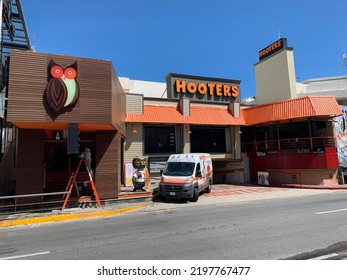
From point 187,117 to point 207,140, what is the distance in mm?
3220

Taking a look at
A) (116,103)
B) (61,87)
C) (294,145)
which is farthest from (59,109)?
(294,145)

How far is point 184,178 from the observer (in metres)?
14.5

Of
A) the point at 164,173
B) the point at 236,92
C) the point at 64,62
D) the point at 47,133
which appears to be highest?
the point at 236,92

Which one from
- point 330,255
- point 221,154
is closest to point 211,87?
point 221,154

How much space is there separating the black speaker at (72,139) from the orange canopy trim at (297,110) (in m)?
17.3

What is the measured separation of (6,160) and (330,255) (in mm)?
17664

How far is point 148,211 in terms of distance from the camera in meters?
12.3

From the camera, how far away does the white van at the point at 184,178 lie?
14312mm

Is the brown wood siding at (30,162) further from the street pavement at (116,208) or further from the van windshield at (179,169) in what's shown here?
the van windshield at (179,169)

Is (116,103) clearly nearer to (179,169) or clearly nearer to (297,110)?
(179,169)

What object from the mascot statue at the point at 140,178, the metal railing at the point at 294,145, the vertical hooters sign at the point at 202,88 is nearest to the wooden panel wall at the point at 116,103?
the mascot statue at the point at 140,178

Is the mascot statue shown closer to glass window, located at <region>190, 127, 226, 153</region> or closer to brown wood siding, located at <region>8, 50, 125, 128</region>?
brown wood siding, located at <region>8, 50, 125, 128</region>

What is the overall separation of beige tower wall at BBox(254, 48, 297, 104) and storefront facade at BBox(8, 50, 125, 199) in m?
21.9
